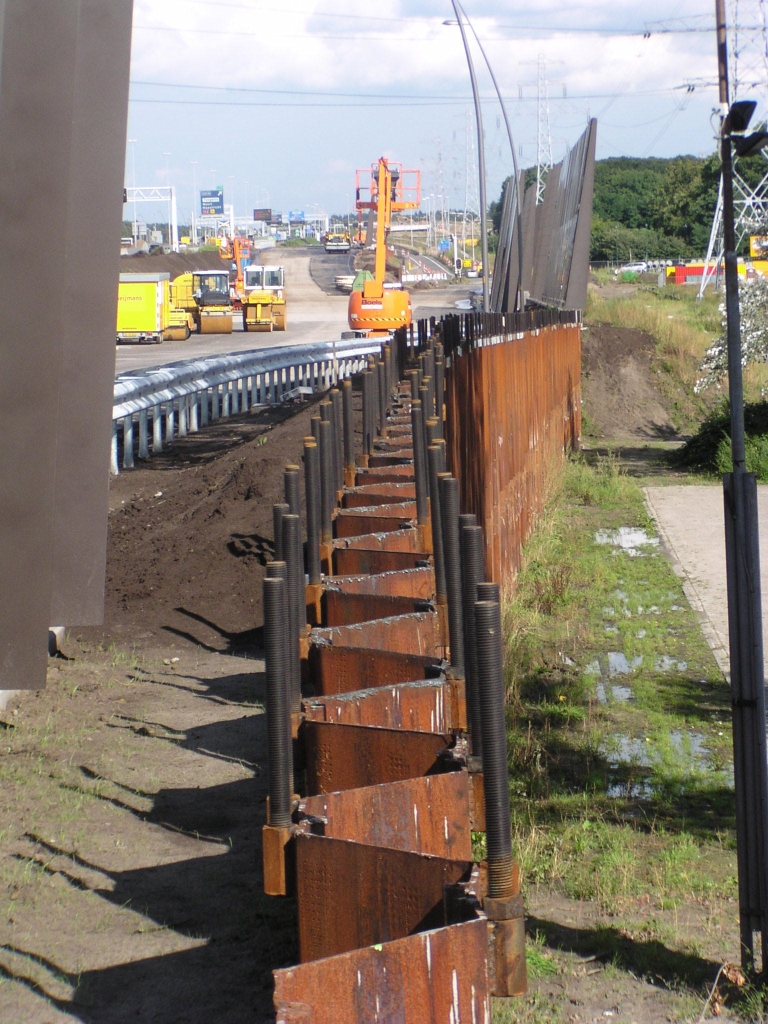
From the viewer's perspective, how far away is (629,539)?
13.1 m

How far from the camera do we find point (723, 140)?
4105 mm

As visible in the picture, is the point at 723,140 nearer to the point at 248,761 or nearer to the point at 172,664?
the point at 248,761

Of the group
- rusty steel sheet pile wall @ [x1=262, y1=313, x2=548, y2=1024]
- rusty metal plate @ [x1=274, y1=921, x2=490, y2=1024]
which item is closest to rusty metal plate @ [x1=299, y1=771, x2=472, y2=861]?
rusty steel sheet pile wall @ [x1=262, y1=313, x2=548, y2=1024]

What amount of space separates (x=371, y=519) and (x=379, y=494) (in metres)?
0.55

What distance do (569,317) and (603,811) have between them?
53.5ft

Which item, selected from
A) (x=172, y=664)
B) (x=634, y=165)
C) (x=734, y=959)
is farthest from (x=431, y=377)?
(x=634, y=165)

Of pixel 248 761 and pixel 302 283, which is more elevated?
pixel 302 283

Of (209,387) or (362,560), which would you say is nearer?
(362,560)

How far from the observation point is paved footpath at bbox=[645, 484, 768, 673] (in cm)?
936

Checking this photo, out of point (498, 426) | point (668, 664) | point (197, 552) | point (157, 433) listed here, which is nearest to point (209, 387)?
point (157, 433)

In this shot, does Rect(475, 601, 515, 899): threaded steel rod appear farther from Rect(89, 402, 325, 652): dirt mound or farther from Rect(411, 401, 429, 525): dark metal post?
Rect(89, 402, 325, 652): dirt mound

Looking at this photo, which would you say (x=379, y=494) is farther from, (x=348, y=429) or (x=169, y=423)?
(x=169, y=423)

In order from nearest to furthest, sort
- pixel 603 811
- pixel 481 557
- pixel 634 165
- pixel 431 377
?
pixel 481 557, pixel 603 811, pixel 431 377, pixel 634 165

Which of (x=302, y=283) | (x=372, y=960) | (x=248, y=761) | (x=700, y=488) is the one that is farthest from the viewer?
(x=302, y=283)
